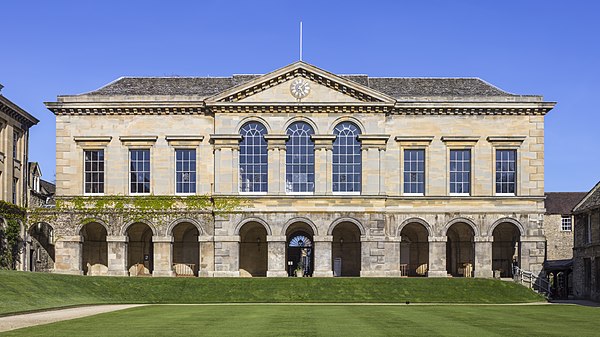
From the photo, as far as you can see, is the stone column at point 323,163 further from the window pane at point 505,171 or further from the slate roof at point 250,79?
the window pane at point 505,171

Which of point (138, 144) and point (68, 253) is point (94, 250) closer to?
point (68, 253)

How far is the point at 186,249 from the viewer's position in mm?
60688

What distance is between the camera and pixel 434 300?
48125 millimetres

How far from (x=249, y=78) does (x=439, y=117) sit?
13.7 metres

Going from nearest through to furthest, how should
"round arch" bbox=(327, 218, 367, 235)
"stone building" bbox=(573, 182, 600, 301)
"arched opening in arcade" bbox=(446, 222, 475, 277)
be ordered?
"stone building" bbox=(573, 182, 600, 301), "round arch" bbox=(327, 218, 367, 235), "arched opening in arcade" bbox=(446, 222, 475, 277)

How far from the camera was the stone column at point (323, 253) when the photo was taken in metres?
56.9

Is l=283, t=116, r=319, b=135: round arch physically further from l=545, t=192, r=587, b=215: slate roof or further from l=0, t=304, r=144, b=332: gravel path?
l=545, t=192, r=587, b=215: slate roof

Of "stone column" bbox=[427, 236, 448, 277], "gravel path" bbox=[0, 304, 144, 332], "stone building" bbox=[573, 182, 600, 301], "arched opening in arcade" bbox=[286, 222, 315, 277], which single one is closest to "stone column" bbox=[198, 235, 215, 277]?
"arched opening in arcade" bbox=[286, 222, 315, 277]

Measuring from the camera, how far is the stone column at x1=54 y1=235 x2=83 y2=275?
58281 mm

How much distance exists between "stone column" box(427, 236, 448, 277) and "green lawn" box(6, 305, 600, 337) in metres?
20.2

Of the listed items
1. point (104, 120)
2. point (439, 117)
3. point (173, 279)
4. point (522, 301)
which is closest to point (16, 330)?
point (173, 279)

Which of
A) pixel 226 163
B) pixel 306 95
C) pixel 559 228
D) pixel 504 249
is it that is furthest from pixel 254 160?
pixel 559 228

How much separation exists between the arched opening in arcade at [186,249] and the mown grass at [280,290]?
8266 mm

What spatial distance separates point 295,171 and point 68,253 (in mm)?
15569
